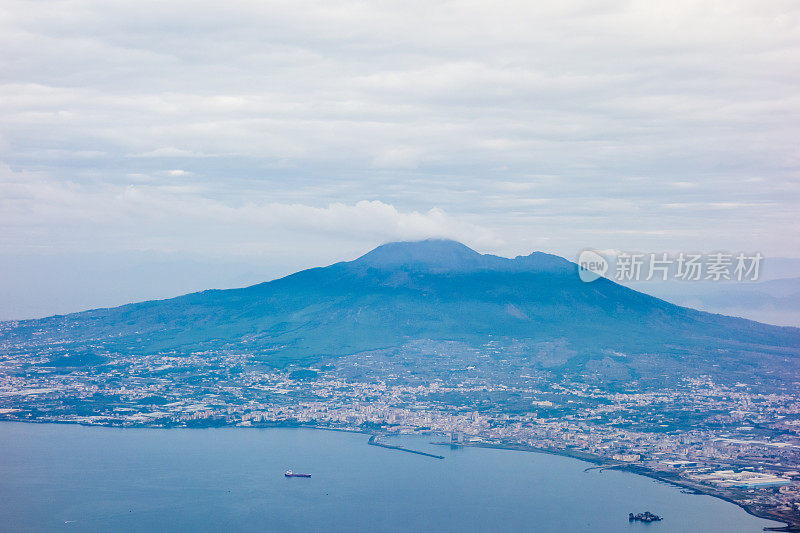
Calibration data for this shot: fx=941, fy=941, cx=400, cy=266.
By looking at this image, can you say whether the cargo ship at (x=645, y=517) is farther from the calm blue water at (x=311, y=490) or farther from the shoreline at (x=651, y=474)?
the shoreline at (x=651, y=474)

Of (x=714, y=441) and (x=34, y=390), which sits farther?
(x=34, y=390)

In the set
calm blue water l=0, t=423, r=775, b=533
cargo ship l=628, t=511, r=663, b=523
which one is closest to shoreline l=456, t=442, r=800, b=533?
calm blue water l=0, t=423, r=775, b=533

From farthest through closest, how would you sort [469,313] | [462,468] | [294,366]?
1. [469,313]
2. [294,366]
3. [462,468]

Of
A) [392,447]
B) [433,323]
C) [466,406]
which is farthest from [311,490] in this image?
[433,323]

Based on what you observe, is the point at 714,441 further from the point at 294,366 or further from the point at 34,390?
the point at 34,390

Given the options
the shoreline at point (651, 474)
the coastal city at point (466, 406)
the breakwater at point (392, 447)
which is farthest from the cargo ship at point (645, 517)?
the breakwater at point (392, 447)

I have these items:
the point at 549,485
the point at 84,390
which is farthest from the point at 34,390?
the point at 549,485
